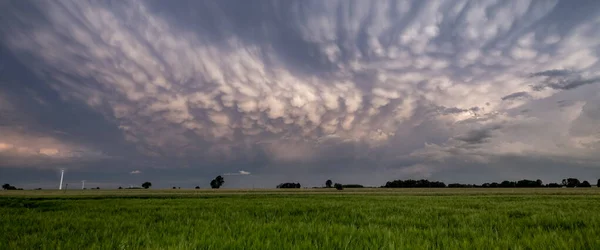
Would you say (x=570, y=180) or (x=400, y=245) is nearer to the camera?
(x=400, y=245)

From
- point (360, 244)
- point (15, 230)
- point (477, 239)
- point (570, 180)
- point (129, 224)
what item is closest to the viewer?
point (360, 244)

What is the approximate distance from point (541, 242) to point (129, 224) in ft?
30.6

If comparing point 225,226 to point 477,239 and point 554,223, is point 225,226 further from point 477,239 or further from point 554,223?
point 554,223

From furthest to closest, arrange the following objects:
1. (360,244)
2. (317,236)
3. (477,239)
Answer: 1. (317,236)
2. (477,239)
3. (360,244)

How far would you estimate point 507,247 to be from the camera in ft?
16.5

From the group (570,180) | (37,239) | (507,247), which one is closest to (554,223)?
(507,247)

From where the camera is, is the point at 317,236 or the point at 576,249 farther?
the point at 317,236

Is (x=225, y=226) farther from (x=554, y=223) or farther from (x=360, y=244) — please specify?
(x=554, y=223)

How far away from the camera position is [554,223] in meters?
8.30

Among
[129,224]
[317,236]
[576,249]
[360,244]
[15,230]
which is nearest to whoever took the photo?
[576,249]

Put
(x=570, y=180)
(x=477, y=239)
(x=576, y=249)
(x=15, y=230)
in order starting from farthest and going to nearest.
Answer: (x=570, y=180) → (x=15, y=230) → (x=477, y=239) → (x=576, y=249)

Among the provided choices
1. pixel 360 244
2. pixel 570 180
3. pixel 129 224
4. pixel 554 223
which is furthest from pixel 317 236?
pixel 570 180

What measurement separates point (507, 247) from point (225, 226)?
6.02 metres

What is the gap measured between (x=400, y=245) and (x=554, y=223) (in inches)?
241
